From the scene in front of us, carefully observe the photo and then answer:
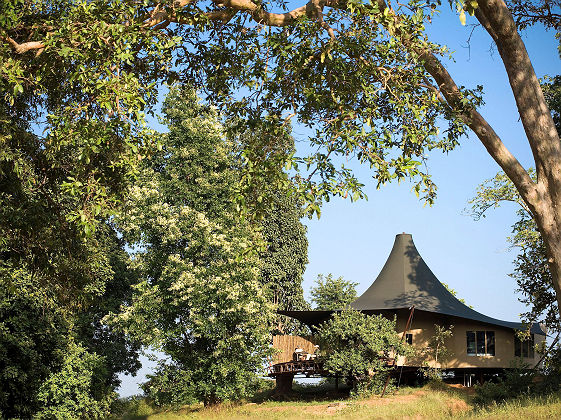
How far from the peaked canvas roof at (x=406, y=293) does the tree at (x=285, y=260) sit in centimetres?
488

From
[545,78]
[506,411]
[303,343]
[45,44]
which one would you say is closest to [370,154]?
[45,44]

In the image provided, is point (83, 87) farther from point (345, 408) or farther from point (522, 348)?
point (522, 348)

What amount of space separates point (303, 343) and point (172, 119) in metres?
12.6

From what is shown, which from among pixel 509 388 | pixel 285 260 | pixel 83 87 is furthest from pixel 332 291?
pixel 83 87

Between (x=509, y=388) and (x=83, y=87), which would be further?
(x=509, y=388)

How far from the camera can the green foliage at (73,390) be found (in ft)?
77.0

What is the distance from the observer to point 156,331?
86.9ft

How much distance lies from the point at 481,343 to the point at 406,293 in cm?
440

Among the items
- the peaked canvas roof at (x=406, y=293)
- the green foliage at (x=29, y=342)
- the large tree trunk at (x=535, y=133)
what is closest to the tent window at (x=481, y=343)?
the peaked canvas roof at (x=406, y=293)

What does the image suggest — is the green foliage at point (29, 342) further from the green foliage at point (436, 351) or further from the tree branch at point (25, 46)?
the green foliage at point (436, 351)

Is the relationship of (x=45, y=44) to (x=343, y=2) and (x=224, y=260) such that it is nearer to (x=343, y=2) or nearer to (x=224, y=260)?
(x=343, y=2)

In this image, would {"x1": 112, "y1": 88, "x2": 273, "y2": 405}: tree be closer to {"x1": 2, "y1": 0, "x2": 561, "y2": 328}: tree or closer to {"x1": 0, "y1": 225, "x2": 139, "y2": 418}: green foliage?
{"x1": 0, "y1": 225, "x2": 139, "y2": 418}: green foliage

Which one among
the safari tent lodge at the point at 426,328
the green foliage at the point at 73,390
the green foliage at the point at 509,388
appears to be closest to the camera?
the green foliage at the point at 509,388

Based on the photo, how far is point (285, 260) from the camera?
36562 millimetres
